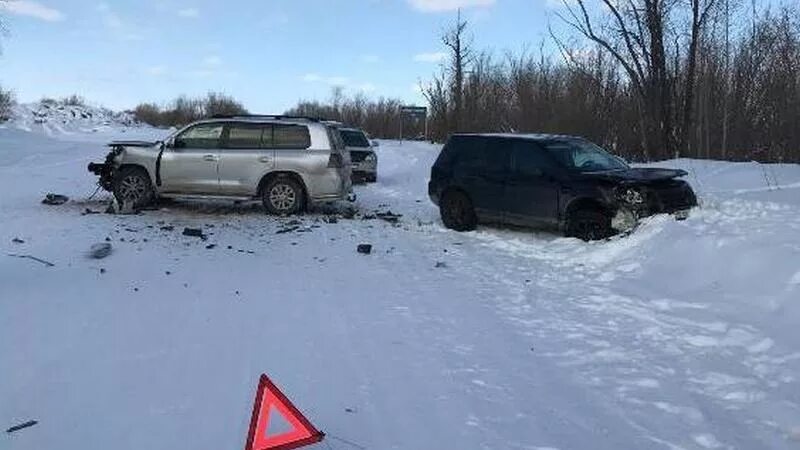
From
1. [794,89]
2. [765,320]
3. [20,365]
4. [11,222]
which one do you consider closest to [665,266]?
[765,320]

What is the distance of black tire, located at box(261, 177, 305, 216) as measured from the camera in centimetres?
1564

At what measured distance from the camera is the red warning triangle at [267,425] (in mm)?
4152

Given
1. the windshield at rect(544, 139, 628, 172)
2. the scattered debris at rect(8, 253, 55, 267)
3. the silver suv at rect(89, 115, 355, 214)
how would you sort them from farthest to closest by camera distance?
the silver suv at rect(89, 115, 355, 214) → the windshield at rect(544, 139, 628, 172) → the scattered debris at rect(8, 253, 55, 267)

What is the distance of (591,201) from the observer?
1221 cm

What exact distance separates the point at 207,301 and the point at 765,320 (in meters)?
5.31

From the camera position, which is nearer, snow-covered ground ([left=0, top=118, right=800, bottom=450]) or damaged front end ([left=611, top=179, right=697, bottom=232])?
snow-covered ground ([left=0, top=118, right=800, bottom=450])

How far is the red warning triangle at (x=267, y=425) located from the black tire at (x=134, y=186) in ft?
41.1

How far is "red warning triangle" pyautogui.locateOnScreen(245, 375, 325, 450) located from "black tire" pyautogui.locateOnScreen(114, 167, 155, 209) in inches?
493

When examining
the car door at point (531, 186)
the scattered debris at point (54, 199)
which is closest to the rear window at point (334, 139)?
the car door at point (531, 186)

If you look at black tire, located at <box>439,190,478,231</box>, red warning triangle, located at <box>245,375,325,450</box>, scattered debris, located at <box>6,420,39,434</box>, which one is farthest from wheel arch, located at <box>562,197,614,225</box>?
scattered debris, located at <box>6,420,39,434</box>

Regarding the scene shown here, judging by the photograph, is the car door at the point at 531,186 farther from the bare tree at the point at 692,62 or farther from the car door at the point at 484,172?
the bare tree at the point at 692,62

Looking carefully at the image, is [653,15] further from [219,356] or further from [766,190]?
[219,356]

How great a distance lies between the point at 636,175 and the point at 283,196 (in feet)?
22.0

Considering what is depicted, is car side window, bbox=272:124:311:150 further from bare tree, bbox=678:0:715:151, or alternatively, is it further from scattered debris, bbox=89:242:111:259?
bare tree, bbox=678:0:715:151
